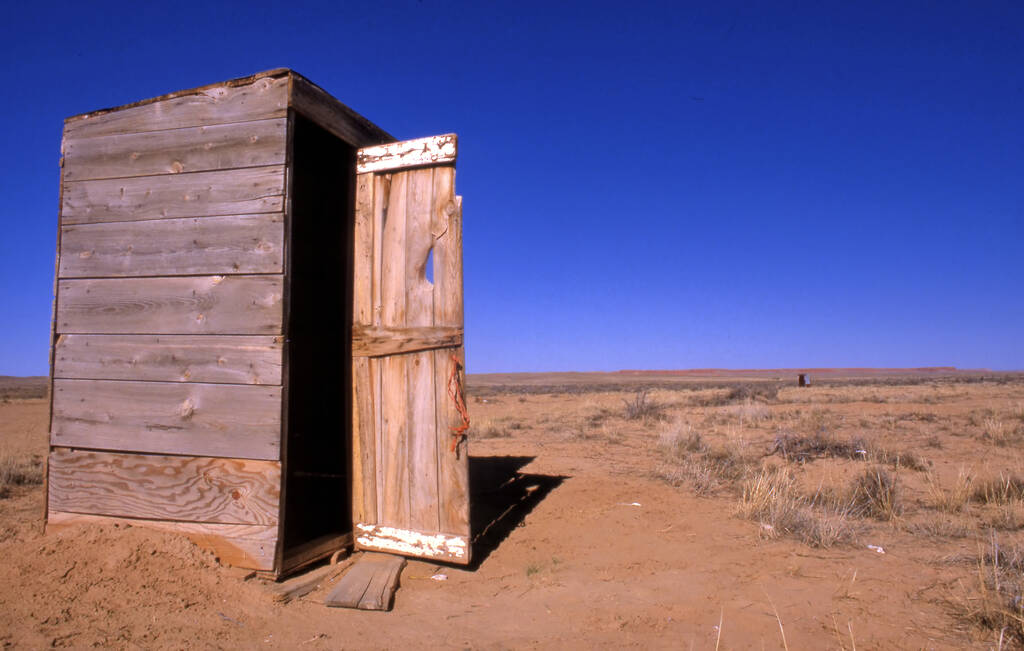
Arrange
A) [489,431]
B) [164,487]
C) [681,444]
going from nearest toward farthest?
[164,487]
[681,444]
[489,431]

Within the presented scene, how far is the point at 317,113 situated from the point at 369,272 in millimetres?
1145

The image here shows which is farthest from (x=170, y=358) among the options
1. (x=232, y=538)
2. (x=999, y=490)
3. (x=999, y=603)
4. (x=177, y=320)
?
(x=999, y=490)

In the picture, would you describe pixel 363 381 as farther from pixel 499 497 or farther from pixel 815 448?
pixel 815 448

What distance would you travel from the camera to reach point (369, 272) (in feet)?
14.8

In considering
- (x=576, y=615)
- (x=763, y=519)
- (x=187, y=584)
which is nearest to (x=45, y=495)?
(x=187, y=584)

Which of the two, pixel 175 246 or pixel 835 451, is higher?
pixel 175 246

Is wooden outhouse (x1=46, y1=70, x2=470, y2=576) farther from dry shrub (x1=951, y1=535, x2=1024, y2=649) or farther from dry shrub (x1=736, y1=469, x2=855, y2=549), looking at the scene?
dry shrub (x1=951, y1=535, x2=1024, y2=649)

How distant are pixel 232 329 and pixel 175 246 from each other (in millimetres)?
769

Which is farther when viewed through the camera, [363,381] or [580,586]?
[363,381]

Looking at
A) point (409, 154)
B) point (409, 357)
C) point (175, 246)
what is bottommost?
point (409, 357)

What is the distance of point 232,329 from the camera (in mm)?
4047

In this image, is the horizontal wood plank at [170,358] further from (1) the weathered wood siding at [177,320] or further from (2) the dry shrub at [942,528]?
(2) the dry shrub at [942,528]

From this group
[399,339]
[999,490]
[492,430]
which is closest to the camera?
[399,339]

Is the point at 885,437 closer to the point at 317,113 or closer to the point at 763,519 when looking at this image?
the point at 763,519
